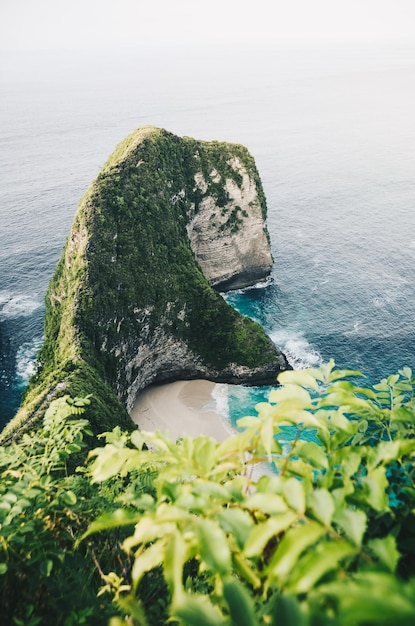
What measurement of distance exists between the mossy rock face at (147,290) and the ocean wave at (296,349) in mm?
2610

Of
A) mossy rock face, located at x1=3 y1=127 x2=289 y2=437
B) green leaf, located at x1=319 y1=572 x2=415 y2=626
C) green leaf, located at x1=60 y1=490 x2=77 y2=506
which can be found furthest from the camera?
mossy rock face, located at x1=3 y1=127 x2=289 y2=437

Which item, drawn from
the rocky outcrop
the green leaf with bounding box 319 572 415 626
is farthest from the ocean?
the green leaf with bounding box 319 572 415 626

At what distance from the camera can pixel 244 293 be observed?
6084 cm

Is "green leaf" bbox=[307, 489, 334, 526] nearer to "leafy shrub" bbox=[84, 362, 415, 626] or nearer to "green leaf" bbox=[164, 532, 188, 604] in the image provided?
"leafy shrub" bbox=[84, 362, 415, 626]

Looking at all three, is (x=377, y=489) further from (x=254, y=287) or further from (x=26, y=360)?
(x=254, y=287)

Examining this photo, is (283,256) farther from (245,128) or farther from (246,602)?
(245,128)

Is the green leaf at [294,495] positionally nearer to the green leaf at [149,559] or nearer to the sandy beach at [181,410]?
the green leaf at [149,559]

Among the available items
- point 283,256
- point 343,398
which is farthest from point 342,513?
point 283,256

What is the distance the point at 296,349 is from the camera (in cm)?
4878

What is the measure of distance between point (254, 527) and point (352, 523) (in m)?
0.50

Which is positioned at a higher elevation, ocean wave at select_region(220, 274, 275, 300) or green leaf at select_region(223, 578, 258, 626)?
green leaf at select_region(223, 578, 258, 626)

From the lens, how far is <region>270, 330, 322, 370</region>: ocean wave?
46.8 m

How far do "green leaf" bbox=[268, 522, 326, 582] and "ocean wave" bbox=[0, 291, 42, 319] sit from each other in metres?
59.5

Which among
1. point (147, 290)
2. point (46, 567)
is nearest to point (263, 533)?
point (46, 567)
